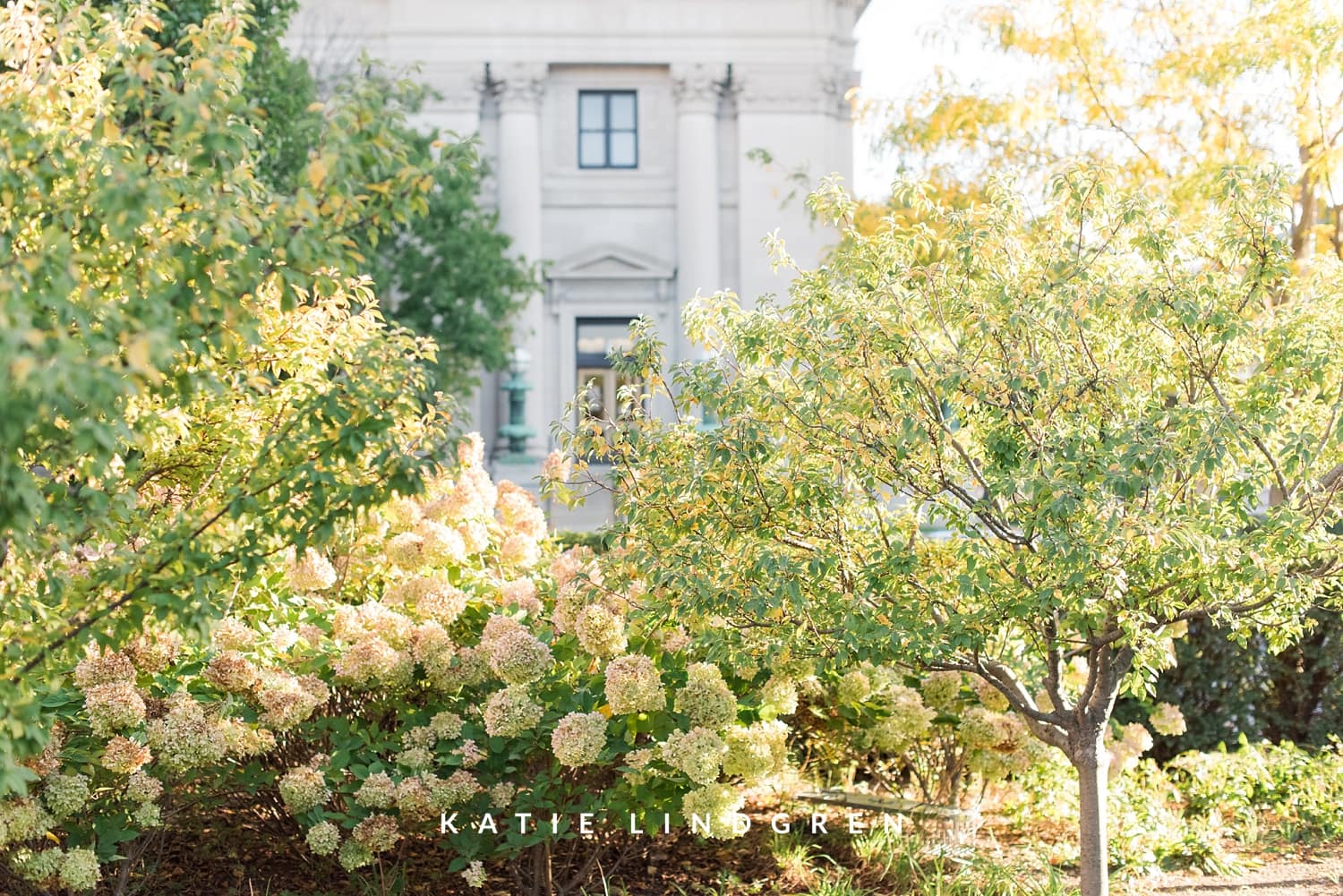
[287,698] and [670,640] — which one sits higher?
[670,640]

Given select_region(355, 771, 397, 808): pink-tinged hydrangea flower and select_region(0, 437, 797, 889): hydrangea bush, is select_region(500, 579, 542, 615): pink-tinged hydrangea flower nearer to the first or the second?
select_region(0, 437, 797, 889): hydrangea bush

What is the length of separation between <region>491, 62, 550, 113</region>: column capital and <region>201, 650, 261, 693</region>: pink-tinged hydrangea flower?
23.8 metres

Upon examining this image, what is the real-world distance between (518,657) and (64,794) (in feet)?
6.15

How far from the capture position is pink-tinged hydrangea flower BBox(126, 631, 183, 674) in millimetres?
5727

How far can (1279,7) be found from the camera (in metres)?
9.46

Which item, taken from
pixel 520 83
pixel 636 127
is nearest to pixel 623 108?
pixel 636 127

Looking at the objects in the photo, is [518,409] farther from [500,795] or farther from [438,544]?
[500,795]

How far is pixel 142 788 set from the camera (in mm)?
5496

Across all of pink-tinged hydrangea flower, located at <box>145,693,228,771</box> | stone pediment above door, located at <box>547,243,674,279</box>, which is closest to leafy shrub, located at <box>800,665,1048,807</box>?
pink-tinged hydrangea flower, located at <box>145,693,228,771</box>

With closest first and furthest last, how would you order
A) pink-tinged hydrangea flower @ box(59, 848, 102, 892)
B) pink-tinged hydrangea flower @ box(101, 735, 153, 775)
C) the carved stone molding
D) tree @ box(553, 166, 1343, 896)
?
1. tree @ box(553, 166, 1343, 896)
2. pink-tinged hydrangea flower @ box(59, 848, 102, 892)
3. pink-tinged hydrangea flower @ box(101, 735, 153, 775)
4. the carved stone molding

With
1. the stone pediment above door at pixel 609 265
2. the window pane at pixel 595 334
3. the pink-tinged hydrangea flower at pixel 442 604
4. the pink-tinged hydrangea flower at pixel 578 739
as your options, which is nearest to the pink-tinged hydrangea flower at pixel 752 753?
the pink-tinged hydrangea flower at pixel 578 739

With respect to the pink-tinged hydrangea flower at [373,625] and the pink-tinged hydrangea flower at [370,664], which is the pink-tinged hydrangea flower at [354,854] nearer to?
the pink-tinged hydrangea flower at [370,664]

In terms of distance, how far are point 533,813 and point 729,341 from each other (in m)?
2.30

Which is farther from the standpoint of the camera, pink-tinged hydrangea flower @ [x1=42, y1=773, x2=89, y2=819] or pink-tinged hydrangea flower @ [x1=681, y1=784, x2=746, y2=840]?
pink-tinged hydrangea flower @ [x1=681, y1=784, x2=746, y2=840]
